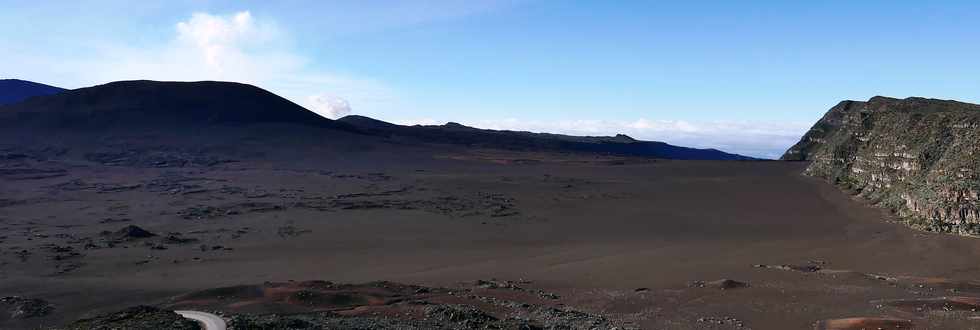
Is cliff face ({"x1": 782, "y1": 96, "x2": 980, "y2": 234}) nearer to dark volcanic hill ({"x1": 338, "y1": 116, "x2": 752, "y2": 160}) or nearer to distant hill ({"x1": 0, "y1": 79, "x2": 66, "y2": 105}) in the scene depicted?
dark volcanic hill ({"x1": 338, "y1": 116, "x2": 752, "y2": 160})

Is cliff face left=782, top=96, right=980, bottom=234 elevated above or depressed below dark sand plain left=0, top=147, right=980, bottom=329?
above

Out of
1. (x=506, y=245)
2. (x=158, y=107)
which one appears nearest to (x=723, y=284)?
(x=506, y=245)

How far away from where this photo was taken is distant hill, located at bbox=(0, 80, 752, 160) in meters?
78.6

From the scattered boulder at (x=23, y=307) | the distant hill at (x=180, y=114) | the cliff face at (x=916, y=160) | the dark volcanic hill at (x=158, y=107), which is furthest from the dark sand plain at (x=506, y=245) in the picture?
the dark volcanic hill at (x=158, y=107)

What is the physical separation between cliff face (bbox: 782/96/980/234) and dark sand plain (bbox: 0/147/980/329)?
52.8 inches

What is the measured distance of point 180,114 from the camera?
85312 mm

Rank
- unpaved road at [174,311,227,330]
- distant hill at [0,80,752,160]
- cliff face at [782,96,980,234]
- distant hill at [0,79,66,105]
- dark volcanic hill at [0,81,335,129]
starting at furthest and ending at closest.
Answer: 1. distant hill at [0,79,66,105]
2. dark volcanic hill at [0,81,335,129]
3. distant hill at [0,80,752,160]
4. cliff face at [782,96,980,234]
5. unpaved road at [174,311,227,330]

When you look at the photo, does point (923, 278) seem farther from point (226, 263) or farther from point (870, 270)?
point (226, 263)

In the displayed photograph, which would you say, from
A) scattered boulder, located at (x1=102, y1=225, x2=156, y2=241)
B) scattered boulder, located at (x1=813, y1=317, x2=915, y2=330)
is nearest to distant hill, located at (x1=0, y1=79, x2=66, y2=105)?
scattered boulder, located at (x1=102, y1=225, x2=156, y2=241)

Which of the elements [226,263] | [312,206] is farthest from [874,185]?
[226,263]

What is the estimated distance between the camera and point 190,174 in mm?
55844

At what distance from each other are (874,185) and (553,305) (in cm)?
2926

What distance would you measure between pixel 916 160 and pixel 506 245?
21124mm

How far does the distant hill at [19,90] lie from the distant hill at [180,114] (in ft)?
202
